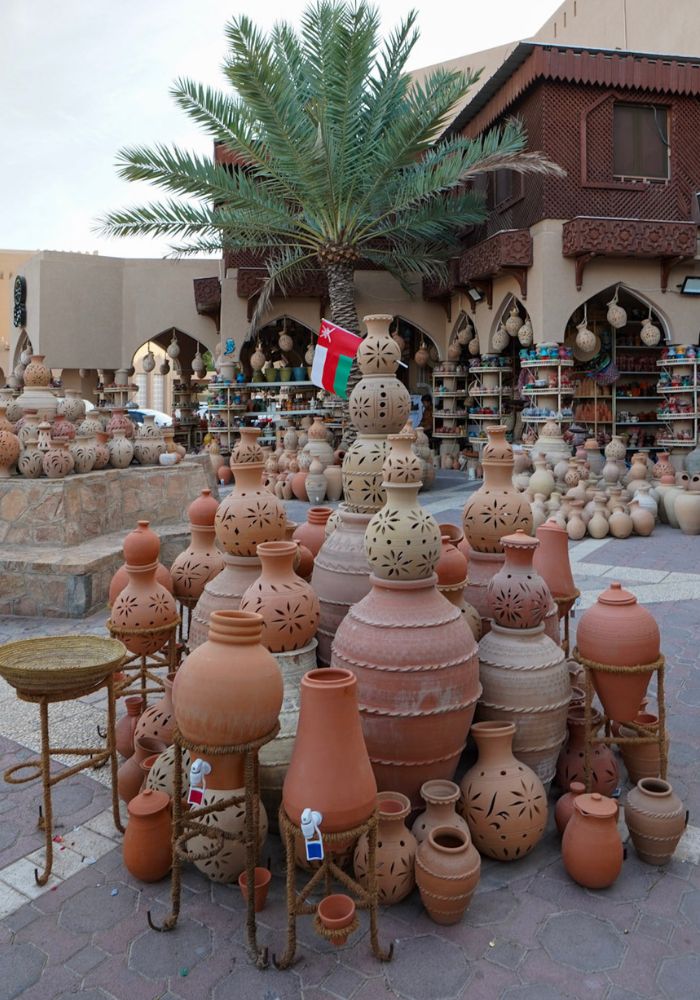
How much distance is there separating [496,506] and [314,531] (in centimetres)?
95

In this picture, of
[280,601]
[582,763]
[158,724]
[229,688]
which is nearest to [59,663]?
[158,724]

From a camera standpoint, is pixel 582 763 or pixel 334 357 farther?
pixel 334 357

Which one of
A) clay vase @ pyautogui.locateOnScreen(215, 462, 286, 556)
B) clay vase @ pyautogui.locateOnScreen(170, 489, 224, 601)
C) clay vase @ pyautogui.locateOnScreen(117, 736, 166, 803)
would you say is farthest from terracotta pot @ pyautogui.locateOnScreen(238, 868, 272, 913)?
clay vase @ pyautogui.locateOnScreen(170, 489, 224, 601)

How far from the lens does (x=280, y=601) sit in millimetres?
2609

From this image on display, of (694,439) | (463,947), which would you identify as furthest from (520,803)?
(694,439)

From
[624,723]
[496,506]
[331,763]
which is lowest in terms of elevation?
[624,723]

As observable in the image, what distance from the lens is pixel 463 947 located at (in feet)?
7.00

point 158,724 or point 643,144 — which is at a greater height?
point 643,144

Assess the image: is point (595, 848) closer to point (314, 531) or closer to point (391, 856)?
point (391, 856)

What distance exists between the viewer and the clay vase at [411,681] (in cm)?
246

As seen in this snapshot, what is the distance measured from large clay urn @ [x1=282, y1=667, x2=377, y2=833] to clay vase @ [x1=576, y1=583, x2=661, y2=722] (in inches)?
44.9

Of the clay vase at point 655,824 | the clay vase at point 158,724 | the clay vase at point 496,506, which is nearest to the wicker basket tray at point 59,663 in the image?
the clay vase at point 158,724

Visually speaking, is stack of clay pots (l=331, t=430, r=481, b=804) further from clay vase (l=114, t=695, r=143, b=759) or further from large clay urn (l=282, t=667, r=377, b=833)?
clay vase (l=114, t=695, r=143, b=759)

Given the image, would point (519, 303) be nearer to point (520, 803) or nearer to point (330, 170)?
point (330, 170)
